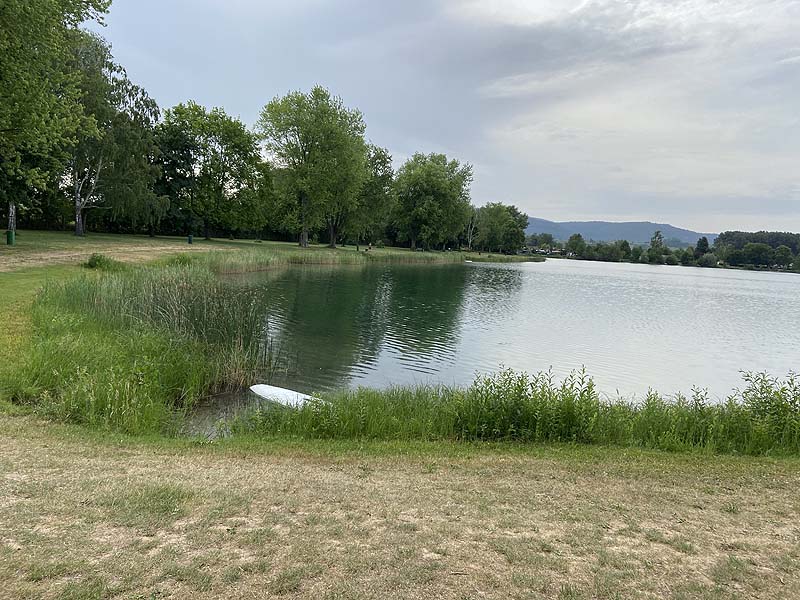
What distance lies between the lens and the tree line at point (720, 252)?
120 metres

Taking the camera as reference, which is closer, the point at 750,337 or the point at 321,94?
the point at 750,337

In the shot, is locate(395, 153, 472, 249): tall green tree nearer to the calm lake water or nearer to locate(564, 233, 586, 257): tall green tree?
the calm lake water

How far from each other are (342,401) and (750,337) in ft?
66.8

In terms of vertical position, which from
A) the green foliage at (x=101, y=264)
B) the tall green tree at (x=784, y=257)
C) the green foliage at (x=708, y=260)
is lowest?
the green foliage at (x=101, y=264)

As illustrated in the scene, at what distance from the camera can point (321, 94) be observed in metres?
52.0

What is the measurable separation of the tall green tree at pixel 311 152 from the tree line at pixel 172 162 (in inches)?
5.1

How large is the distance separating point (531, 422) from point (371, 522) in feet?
13.8

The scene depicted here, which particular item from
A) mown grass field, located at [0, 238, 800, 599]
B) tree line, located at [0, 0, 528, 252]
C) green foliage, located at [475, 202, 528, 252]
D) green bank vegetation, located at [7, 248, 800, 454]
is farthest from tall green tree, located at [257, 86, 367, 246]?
green foliage, located at [475, 202, 528, 252]

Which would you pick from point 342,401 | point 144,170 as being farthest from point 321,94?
point 342,401

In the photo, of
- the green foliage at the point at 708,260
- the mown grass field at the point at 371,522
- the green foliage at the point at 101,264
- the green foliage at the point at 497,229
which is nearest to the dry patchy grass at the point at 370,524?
the mown grass field at the point at 371,522

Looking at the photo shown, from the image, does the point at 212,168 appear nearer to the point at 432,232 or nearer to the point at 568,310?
the point at 432,232

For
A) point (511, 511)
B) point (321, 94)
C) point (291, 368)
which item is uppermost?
point (321, 94)

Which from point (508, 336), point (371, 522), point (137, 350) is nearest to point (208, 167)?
point (508, 336)

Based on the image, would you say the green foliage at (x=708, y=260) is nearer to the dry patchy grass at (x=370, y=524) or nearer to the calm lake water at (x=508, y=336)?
the calm lake water at (x=508, y=336)
